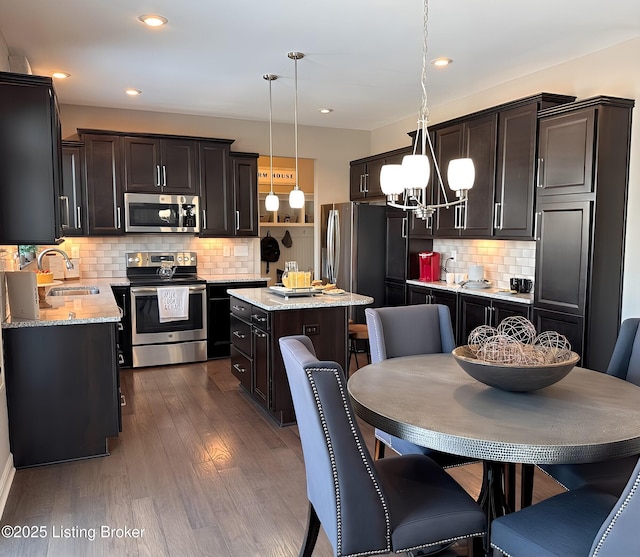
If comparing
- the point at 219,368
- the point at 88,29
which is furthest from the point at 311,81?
the point at 219,368

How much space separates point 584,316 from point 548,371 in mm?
2057

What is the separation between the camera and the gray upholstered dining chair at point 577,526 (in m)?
1.40

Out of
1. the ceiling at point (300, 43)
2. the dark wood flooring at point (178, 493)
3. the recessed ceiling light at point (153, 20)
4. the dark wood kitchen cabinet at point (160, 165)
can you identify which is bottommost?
the dark wood flooring at point (178, 493)

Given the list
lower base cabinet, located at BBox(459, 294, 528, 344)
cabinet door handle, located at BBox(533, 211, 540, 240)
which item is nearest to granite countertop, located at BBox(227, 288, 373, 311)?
lower base cabinet, located at BBox(459, 294, 528, 344)

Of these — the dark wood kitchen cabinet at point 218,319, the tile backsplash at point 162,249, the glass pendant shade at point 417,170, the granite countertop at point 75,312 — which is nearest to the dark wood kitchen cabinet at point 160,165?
the tile backsplash at point 162,249

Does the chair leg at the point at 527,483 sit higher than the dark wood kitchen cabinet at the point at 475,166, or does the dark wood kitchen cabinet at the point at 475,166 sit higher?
the dark wood kitchen cabinet at the point at 475,166

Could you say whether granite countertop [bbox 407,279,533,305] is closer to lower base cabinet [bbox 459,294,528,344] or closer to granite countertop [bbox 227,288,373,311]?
lower base cabinet [bbox 459,294,528,344]

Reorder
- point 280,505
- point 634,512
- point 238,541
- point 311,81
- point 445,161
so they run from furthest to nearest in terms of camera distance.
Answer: point 445,161, point 311,81, point 280,505, point 238,541, point 634,512

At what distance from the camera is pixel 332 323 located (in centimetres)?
388

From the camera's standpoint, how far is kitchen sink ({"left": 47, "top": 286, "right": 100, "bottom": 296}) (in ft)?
16.0

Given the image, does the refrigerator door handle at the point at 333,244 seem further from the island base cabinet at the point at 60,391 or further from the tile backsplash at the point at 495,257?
the island base cabinet at the point at 60,391

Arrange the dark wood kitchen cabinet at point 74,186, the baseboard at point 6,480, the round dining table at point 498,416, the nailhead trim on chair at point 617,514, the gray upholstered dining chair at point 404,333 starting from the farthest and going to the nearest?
1. the dark wood kitchen cabinet at point 74,186
2. the gray upholstered dining chair at point 404,333
3. the baseboard at point 6,480
4. the round dining table at point 498,416
5. the nailhead trim on chair at point 617,514

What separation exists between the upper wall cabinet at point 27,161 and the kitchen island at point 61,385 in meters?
0.55

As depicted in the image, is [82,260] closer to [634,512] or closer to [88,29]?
[88,29]
